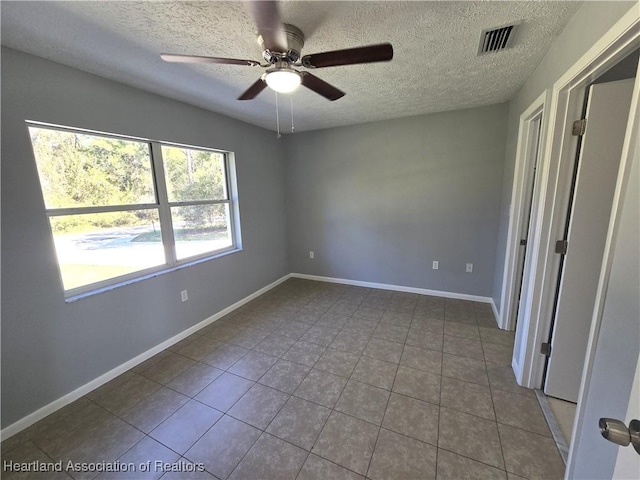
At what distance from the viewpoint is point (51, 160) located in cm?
183

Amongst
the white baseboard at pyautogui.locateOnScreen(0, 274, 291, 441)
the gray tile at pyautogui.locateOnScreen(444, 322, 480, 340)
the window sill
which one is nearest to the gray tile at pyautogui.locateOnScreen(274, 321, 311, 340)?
the white baseboard at pyautogui.locateOnScreen(0, 274, 291, 441)

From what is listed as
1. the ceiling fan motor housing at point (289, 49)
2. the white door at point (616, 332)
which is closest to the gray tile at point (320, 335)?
the white door at point (616, 332)

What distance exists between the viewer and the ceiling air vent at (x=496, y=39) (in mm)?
1516

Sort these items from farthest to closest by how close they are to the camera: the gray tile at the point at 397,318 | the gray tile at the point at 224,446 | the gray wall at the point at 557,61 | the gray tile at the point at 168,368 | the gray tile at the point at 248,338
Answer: the gray tile at the point at 397,318
the gray tile at the point at 248,338
the gray tile at the point at 168,368
the gray tile at the point at 224,446
the gray wall at the point at 557,61

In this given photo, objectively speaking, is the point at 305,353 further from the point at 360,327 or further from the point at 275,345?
the point at 360,327

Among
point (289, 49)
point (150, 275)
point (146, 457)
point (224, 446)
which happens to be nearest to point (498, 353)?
point (224, 446)

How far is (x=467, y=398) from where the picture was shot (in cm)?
188

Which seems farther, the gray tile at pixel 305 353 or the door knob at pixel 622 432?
the gray tile at pixel 305 353

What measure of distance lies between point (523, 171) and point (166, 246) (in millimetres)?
3495

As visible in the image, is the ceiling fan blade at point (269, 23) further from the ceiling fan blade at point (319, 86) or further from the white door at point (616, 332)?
the white door at point (616, 332)

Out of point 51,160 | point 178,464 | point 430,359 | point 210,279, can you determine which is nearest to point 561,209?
point 430,359

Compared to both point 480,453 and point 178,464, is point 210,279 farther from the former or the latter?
point 480,453

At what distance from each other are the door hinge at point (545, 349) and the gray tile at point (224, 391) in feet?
7.20

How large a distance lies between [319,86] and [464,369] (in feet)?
8.03
